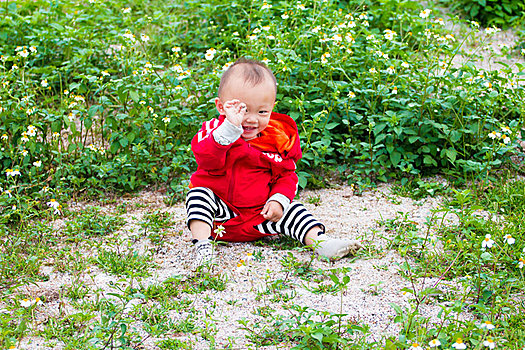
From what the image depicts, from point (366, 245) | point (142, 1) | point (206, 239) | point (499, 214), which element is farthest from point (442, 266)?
point (142, 1)

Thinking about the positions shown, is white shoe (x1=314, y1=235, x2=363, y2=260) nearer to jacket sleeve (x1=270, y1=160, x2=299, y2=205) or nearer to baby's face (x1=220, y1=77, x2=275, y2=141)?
jacket sleeve (x1=270, y1=160, x2=299, y2=205)

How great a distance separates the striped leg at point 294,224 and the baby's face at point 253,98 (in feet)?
1.83

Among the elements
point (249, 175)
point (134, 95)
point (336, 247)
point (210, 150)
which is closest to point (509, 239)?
point (336, 247)

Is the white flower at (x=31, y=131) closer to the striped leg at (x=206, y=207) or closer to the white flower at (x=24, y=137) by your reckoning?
the white flower at (x=24, y=137)

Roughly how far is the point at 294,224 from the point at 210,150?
688 mm

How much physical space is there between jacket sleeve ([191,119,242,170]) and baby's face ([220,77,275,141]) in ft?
0.57

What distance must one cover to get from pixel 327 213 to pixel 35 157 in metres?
2.13

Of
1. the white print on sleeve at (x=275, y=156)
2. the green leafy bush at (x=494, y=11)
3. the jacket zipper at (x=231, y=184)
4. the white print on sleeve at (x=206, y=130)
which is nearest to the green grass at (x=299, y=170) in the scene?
the jacket zipper at (x=231, y=184)

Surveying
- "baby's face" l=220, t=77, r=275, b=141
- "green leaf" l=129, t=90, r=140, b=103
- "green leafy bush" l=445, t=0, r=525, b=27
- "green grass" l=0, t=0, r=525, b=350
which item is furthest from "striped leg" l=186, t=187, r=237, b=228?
"green leafy bush" l=445, t=0, r=525, b=27

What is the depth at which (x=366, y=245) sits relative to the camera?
373 centimetres

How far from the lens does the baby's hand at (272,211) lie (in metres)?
3.68

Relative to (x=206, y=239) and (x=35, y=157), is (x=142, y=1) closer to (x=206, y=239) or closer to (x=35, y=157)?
(x=35, y=157)

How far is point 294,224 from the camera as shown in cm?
377

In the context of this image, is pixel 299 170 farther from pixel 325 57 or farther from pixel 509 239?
pixel 509 239
